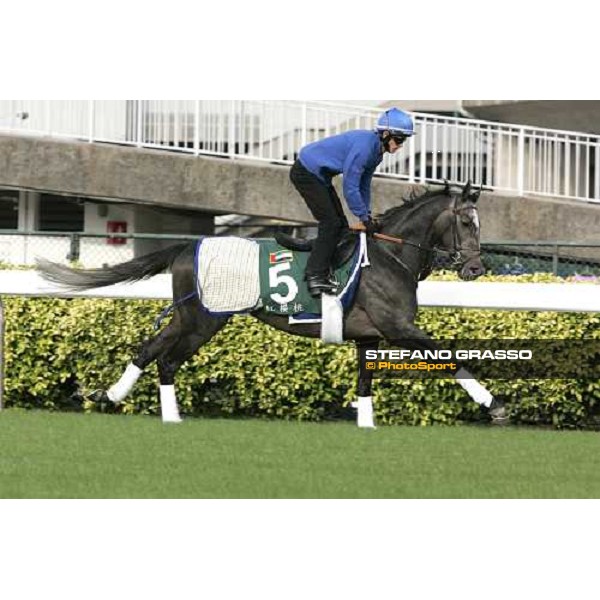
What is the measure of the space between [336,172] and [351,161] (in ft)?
1.28

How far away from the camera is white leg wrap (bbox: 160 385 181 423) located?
11.2m

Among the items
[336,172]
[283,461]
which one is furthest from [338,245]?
[283,461]

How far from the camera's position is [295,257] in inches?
430

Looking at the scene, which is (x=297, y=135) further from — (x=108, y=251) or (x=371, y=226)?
(x=371, y=226)

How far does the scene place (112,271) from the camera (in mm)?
11500

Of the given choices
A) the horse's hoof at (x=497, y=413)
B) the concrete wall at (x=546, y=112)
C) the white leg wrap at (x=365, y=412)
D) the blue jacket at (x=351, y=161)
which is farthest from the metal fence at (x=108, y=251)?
the horse's hoof at (x=497, y=413)

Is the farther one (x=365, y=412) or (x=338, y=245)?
(x=365, y=412)

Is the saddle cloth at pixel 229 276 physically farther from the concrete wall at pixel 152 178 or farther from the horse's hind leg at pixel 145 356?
the concrete wall at pixel 152 178

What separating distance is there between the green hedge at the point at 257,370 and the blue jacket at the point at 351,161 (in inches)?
76.1

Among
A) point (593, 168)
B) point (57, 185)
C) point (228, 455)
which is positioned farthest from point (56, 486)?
point (593, 168)

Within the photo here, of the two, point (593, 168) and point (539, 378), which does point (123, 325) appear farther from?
point (593, 168)

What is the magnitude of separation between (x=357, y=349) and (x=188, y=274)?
1.54m

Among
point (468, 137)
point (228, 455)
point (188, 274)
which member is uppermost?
point (468, 137)

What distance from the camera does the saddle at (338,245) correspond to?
1088 centimetres
